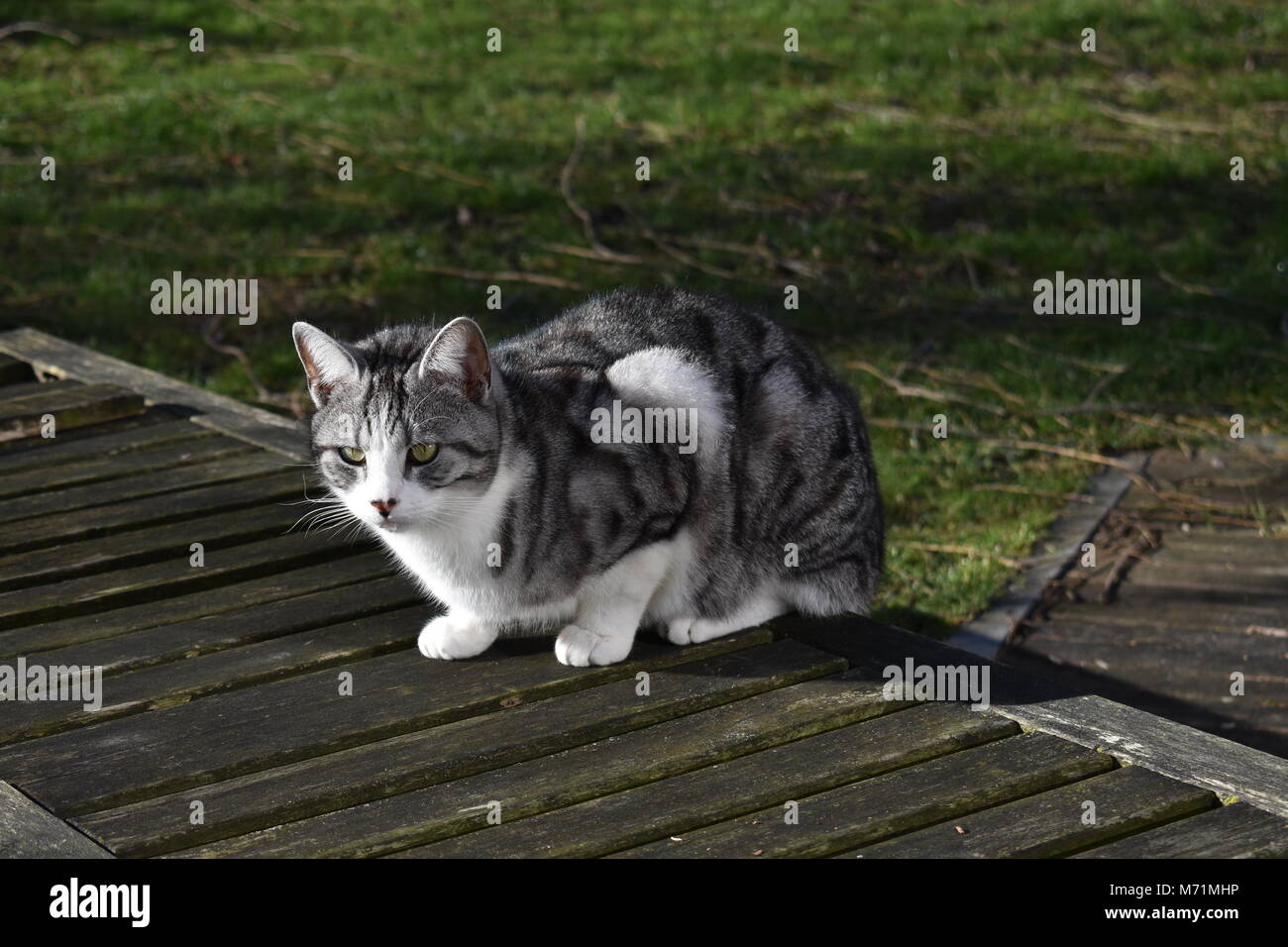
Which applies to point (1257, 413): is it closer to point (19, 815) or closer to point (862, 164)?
point (862, 164)

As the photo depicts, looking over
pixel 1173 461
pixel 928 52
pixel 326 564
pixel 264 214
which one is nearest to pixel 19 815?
pixel 326 564

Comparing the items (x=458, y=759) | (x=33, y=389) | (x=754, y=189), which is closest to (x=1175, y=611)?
(x=458, y=759)

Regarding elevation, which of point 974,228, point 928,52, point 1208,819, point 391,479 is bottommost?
point 1208,819

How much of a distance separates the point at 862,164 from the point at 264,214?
3.99 m

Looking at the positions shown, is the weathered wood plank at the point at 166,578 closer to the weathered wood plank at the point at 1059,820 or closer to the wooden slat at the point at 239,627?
the wooden slat at the point at 239,627

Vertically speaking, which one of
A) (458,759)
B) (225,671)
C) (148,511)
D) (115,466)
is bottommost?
(458,759)

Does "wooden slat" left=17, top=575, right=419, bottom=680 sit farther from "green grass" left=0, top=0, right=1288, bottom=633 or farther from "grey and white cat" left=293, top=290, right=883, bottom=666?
"green grass" left=0, top=0, right=1288, bottom=633

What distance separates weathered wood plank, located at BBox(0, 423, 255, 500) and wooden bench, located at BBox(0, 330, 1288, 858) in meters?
0.56

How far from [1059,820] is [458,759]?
4.32ft

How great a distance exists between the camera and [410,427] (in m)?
3.98

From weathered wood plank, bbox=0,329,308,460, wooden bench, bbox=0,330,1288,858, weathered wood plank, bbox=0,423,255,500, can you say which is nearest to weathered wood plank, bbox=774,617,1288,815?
wooden bench, bbox=0,330,1288,858

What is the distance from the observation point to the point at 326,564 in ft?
16.0

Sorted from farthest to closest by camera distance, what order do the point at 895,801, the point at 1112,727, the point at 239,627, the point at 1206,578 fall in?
the point at 1206,578
the point at 239,627
the point at 1112,727
the point at 895,801

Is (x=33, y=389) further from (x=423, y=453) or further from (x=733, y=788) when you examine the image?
(x=733, y=788)
